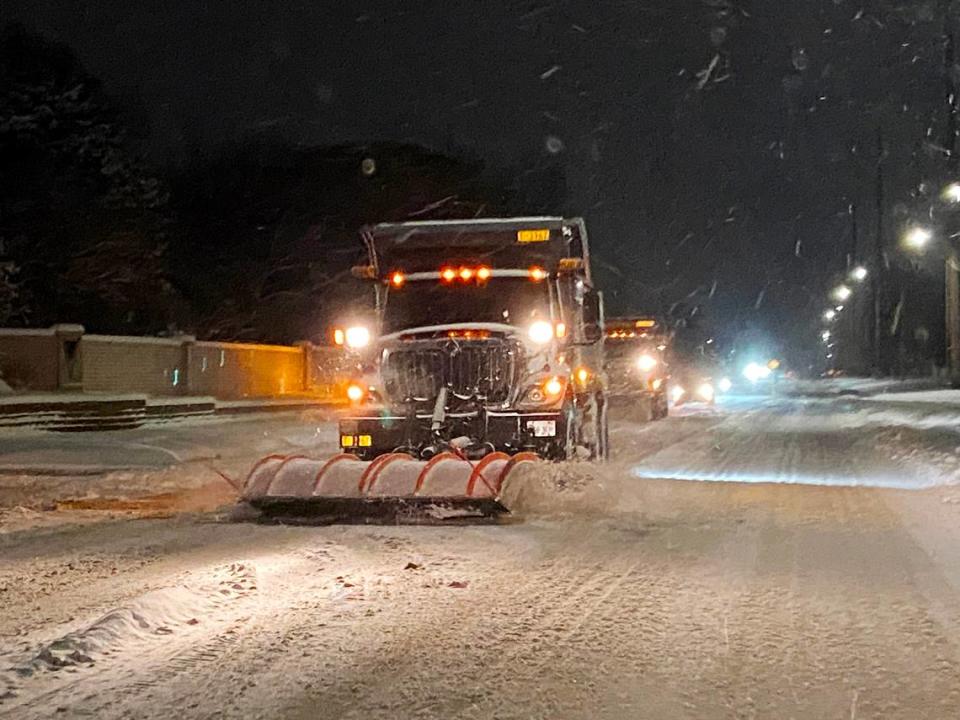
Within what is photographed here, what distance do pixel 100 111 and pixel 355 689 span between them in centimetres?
3670

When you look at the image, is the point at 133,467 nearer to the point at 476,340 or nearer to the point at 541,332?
the point at 476,340

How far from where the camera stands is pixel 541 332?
44.8 feet

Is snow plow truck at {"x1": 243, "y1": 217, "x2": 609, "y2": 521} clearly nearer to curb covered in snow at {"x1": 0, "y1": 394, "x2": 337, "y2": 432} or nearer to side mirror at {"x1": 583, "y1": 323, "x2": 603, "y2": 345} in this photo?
side mirror at {"x1": 583, "y1": 323, "x2": 603, "y2": 345}

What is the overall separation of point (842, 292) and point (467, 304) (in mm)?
74595

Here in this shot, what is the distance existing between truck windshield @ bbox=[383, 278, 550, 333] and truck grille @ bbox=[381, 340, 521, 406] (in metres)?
0.50

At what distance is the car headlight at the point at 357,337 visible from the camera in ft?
46.6

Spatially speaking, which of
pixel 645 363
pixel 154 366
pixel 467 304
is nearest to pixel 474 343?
pixel 467 304

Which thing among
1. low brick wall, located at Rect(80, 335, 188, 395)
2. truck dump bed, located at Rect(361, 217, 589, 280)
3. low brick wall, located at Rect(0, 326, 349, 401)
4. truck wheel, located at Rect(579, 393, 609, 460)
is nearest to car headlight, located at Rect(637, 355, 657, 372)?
low brick wall, located at Rect(0, 326, 349, 401)

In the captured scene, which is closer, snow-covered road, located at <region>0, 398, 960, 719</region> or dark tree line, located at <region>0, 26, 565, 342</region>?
snow-covered road, located at <region>0, 398, 960, 719</region>

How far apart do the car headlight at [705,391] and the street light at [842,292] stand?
142ft

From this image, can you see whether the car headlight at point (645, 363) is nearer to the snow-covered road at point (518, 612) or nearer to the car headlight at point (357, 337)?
the car headlight at point (357, 337)

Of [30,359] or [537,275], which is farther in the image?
[30,359]

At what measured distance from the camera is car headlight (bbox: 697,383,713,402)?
4253cm

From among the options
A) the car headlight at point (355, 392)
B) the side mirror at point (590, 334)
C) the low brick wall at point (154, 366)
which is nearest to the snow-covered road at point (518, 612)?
the side mirror at point (590, 334)
